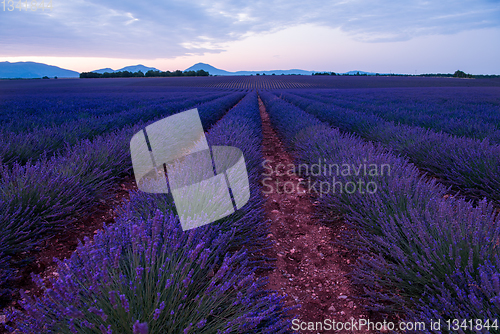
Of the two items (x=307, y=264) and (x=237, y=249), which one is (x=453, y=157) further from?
(x=237, y=249)

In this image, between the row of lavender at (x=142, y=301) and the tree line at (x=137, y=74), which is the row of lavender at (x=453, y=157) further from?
the tree line at (x=137, y=74)

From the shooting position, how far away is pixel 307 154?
13.5 ft

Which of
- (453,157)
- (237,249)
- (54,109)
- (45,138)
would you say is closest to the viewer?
(237,249)

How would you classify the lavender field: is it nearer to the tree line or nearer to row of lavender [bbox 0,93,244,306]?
row of lavender [bbox 0,93,244,306]

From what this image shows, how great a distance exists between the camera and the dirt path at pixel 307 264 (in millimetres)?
1624

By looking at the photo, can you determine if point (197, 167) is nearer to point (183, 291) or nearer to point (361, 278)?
point (183, 291)

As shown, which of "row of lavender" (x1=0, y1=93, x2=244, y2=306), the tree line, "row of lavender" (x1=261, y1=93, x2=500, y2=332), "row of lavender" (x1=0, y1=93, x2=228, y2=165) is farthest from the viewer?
the tree line

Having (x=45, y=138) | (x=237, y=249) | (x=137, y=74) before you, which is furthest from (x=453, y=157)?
(x=137, y=74)

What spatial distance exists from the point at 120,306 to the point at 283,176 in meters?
3.41

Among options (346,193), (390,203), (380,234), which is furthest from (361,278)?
(346,193)

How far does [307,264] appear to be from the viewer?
2074mm

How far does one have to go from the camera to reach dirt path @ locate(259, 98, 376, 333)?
1624mm

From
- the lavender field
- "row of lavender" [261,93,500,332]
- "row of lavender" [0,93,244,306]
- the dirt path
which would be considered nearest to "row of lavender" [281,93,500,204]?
the lavender field

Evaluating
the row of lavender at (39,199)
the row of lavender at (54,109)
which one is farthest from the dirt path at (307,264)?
the row of lavender at (54,109)
